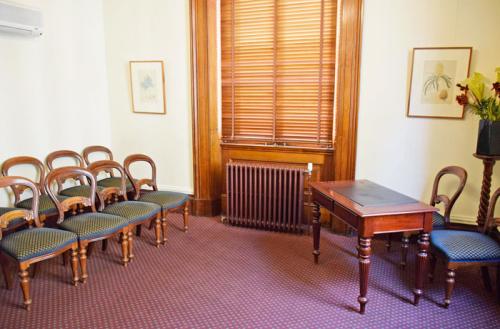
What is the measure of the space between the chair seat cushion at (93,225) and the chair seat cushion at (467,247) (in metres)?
2.55

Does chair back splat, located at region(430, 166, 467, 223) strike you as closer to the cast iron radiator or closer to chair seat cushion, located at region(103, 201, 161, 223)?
the cast iron radiator

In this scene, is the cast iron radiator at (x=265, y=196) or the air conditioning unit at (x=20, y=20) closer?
the air conditioning unit at (x=20, y=20)

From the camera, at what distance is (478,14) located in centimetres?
336

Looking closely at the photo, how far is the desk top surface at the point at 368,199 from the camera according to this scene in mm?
2588

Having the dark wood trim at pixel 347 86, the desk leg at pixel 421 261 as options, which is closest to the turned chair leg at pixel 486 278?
the desk leg at pixel 421 261

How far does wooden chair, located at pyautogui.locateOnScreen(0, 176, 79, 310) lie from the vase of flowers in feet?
11.0

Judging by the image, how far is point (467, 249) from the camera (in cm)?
268

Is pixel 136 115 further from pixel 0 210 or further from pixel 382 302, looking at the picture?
pixel 382 302

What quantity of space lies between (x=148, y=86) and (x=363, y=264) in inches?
131

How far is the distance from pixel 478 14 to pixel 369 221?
224 centimetres

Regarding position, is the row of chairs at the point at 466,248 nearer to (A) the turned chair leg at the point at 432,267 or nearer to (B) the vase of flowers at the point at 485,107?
(A) the turned chair leg at the point at 432,267

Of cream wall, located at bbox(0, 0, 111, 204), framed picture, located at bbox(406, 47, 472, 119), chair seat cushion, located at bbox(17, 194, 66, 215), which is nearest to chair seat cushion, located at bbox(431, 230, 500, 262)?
framed picture, located at bbox(406, 47, 472, 119)

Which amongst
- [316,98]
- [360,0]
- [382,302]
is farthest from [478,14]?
[382,302]

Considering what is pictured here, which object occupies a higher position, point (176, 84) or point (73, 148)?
point (176, 84)
